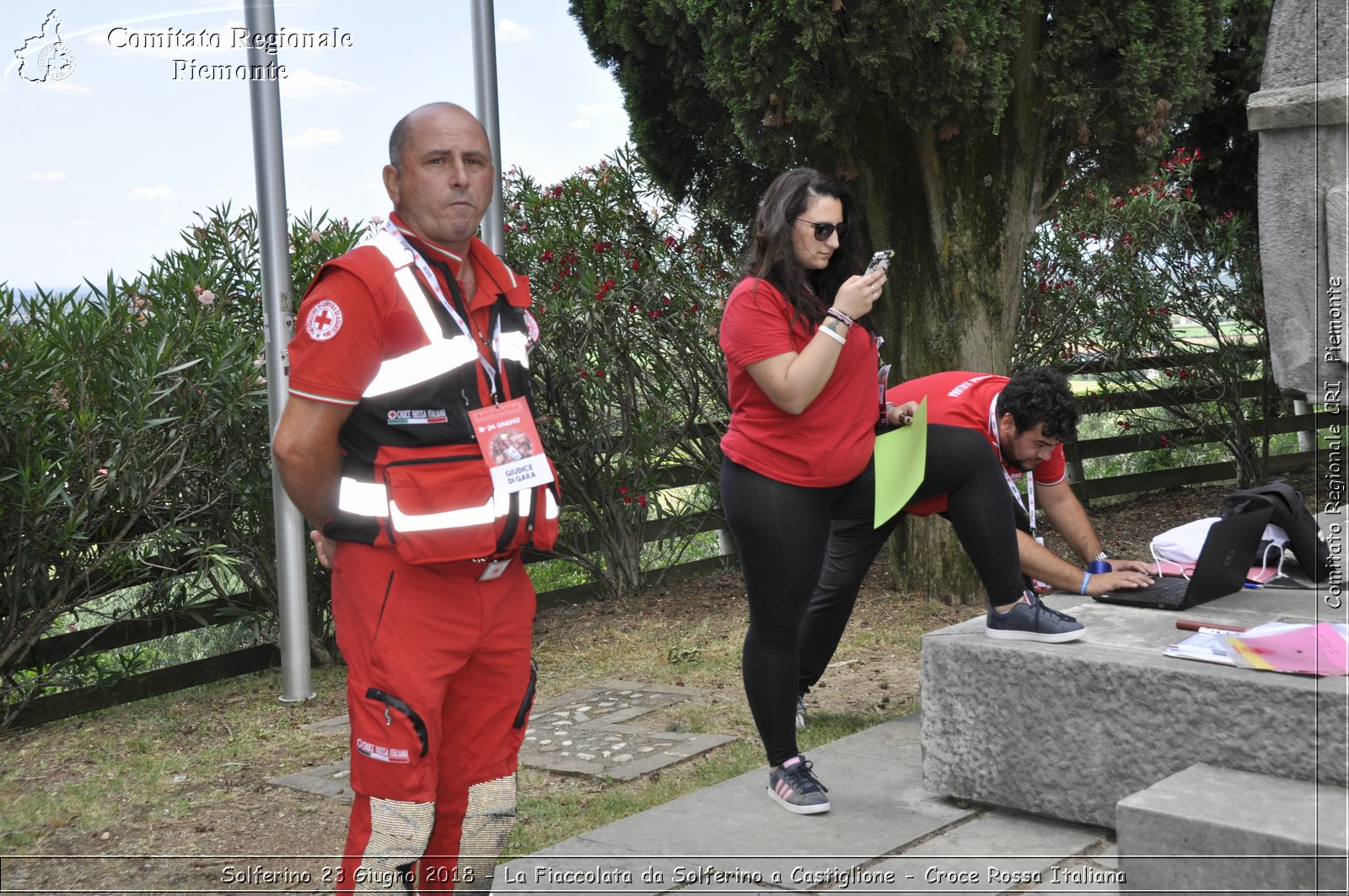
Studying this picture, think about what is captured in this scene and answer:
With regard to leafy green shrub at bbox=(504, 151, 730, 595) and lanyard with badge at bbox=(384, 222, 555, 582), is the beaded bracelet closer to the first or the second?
lanyard with badge at bbox=(384, 222, 555, 582)

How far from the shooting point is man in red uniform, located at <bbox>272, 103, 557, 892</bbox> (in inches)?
103

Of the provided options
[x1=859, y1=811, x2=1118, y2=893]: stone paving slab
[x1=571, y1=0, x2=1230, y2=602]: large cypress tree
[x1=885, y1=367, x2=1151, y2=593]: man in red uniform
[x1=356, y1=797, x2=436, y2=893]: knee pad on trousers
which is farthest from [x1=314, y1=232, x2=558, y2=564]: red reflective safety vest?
[x1=571, y1=0, x2=1230, y2=602]: large cypress tree

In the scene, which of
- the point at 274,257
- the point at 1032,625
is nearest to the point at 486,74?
the point at 274,257

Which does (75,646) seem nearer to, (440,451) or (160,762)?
(160,762)

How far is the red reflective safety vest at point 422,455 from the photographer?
2607 mm

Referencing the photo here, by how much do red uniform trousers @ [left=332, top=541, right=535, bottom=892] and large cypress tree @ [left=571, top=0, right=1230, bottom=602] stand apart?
13.7 feet

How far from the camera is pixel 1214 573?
13.2 ft

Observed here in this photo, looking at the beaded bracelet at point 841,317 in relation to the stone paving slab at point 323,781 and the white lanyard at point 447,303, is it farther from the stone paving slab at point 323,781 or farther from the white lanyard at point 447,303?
the stone paving slab at point 323,781

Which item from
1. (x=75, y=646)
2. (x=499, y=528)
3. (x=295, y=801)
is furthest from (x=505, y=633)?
(x=75, y=646)

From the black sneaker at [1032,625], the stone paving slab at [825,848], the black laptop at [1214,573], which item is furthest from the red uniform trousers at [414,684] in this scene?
the black laptop at [1214,573]

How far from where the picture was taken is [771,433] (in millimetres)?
3730

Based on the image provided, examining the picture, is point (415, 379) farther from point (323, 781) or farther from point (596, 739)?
point (596, 739)

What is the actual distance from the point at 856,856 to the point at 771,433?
46.7 inches

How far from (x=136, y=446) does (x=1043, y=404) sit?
3.77 meters
